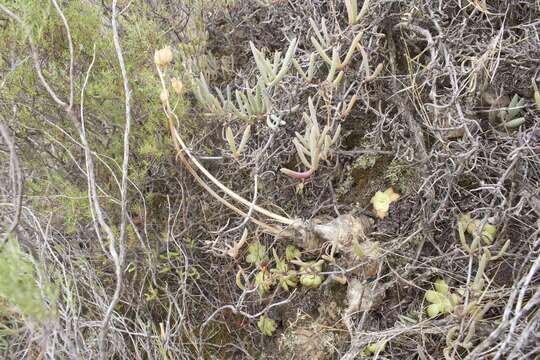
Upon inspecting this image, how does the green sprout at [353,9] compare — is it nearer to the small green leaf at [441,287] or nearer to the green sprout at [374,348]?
the small green leaf at [441,287]

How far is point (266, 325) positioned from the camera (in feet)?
6.81

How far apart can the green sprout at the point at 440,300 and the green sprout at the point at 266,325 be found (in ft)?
1.97

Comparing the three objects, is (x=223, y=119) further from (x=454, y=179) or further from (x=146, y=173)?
(x=454, y=179)

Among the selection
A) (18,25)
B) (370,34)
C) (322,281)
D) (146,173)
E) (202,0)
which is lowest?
(322,281)

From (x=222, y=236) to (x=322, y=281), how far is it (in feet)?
1.44

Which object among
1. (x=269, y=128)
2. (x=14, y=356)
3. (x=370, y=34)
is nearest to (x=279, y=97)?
(x=269, y=128)

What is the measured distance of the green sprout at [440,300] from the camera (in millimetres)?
1723

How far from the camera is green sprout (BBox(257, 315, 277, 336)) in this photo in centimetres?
208

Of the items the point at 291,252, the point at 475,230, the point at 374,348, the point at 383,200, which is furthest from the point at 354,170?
the point at 374,348

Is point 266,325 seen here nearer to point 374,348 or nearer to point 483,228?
point 374,348

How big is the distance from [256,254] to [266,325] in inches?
10.5

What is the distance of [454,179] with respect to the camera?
71.4 inches

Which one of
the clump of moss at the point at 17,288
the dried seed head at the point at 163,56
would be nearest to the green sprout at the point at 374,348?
the clump of moss at the point at 17,288

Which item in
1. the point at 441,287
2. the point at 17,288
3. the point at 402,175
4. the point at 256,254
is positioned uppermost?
the point at 17,288
